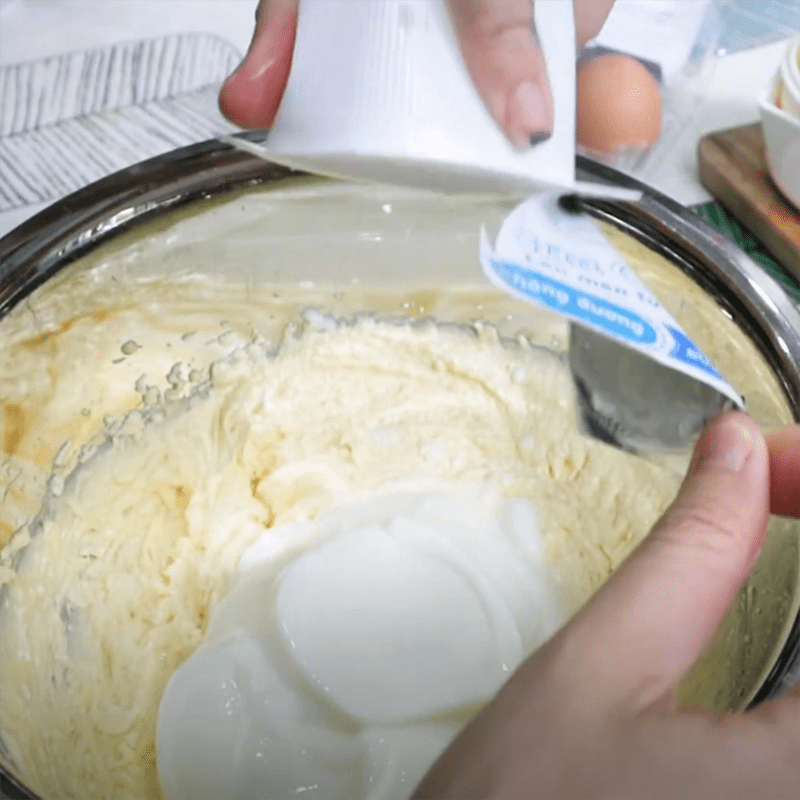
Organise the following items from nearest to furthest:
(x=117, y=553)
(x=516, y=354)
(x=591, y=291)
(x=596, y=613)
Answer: (x=596, y=613) → (x=591, y=291) → (x=117, y=553) → (x=516, y=354)

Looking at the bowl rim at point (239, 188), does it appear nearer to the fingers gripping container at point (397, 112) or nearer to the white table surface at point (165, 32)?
the fingers gripping container at point (397, 112)

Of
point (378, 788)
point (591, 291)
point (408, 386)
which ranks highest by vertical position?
point (591, 291)

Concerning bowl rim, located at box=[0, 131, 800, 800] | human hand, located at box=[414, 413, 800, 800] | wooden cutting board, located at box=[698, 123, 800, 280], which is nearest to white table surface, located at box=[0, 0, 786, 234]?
wooden cutting board, located at box=[698, 123, 800, 280]

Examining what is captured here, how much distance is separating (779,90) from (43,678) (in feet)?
3.02

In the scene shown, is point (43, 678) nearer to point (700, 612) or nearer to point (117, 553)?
point (117, 553)

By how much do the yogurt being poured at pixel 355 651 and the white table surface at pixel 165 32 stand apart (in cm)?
64

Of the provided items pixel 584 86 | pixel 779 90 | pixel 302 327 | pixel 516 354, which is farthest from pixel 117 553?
pixel 779 90

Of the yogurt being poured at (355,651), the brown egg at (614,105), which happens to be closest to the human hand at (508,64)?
the yogurt being poured at (355,651)

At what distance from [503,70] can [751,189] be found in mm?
647

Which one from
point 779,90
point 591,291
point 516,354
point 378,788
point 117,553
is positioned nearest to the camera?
point 591,291

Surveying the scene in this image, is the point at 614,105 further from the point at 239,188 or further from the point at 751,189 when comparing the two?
the point at 239,188

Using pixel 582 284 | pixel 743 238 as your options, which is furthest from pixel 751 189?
pixel 582 284

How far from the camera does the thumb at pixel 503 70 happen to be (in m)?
0.43

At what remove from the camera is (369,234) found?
78 centimetres
